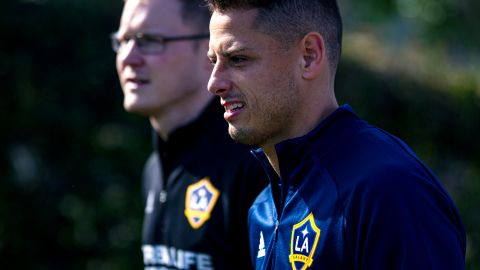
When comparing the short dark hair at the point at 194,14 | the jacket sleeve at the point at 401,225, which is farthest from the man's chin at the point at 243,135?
the short dark hair at the point at 194,14

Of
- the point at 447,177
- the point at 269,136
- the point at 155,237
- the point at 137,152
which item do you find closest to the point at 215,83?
the point at 269,136

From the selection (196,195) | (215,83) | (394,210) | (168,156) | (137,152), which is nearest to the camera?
(394,210)

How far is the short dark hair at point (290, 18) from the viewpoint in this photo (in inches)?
Answer: 105

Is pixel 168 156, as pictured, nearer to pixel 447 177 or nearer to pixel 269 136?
pixel 269 136

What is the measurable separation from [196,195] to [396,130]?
10.9ft

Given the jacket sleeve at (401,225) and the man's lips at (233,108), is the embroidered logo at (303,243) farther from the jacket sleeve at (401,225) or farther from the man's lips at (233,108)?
the man's lips at (233,108)

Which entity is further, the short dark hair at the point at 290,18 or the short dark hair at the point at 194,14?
the short dark hair at the point at 194,14

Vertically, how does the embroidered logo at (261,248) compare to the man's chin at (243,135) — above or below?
below

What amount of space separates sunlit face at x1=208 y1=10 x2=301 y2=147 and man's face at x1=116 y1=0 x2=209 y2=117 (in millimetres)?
1425

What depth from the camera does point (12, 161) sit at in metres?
6.84

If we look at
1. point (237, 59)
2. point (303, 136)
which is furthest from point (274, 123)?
point (237, 59)

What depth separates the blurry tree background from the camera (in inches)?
268

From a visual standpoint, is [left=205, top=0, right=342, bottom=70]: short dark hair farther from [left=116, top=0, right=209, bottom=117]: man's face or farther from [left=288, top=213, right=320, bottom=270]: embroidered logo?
[left=116, top=0, right=209, bottom=117]: man's face

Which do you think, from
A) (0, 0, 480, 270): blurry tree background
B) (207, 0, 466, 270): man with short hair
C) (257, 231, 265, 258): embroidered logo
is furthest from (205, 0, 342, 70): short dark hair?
(0, 0, 480, 270): blurry tree background
